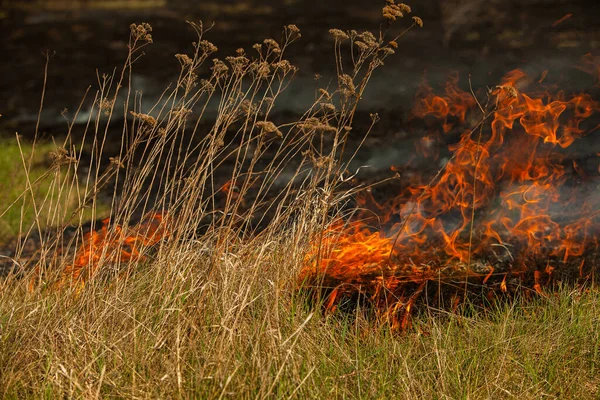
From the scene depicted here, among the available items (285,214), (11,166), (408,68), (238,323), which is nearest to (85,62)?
(11,166)

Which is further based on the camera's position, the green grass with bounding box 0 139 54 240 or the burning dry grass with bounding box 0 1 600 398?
the green grass with bounding box 0 139 54 240

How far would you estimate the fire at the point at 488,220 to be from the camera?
196 inches

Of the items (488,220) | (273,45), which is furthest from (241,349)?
(488,220)

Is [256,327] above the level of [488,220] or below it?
above

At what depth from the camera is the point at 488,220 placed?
549 cm

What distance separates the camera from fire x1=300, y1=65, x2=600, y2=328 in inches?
196

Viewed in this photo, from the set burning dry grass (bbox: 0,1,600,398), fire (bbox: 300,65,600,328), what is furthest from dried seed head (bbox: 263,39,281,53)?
fire (bbox: 300,65,600,328)

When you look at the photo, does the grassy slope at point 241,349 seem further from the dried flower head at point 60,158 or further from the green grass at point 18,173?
the green grass at point 18,173

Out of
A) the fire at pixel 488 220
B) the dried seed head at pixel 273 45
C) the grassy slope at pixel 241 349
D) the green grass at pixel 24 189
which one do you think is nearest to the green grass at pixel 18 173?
the green grass at pixel 24 189

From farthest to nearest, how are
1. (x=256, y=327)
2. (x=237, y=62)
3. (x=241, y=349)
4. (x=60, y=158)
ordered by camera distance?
1. (x=237, y=62)
2. (x=60, y=158)
3. (x=256, y=327)
4. (x=241, y=349)

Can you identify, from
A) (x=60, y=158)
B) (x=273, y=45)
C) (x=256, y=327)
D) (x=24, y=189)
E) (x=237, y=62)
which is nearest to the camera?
(x=256, y=327)

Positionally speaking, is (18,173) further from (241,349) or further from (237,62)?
(241,349)

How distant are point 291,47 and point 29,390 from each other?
541cm

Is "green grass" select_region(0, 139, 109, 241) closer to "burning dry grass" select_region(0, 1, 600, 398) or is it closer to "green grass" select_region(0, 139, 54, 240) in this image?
"green grass" select_region(0, 139, 54, 240)
